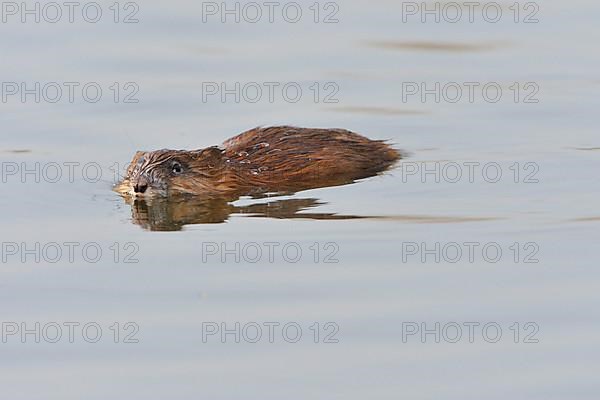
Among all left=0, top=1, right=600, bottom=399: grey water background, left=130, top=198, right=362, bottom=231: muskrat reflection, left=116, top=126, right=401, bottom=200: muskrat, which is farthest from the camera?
left=116, top=126, right=401, bottom=200: muskrat

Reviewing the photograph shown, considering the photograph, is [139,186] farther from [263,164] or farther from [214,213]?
[263,164]

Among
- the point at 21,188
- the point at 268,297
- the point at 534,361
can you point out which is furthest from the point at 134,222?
the point at 534,361

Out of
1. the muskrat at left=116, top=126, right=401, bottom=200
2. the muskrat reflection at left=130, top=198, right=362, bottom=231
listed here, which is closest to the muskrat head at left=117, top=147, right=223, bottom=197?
the muskrat at left=116, top=126, right=401, bottom=200

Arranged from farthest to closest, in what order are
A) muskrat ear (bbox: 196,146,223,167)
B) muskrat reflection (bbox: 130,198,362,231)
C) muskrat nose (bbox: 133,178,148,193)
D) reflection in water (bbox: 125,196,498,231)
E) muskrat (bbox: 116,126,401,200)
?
muskrat ear (bbox: 196,146,223,167) < muskrat (bbox: 116,126,401,200) < muskrat nose (bbox: 133,178,148,193) < muskrat reflection (bbox: 130,198,362,231) < reflection in water (bbox: 125,196,498,231)

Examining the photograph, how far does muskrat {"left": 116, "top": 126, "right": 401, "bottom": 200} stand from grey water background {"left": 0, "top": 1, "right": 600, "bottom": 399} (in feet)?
1.08

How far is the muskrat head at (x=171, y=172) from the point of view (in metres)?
12.3

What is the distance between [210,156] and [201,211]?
80 centimetres

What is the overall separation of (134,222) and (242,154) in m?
1.75

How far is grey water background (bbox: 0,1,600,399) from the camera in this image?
8.41m

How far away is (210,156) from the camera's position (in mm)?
12742

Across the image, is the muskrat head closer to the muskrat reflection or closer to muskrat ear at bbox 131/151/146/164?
muskrat ear at bbox 131/151/146/164

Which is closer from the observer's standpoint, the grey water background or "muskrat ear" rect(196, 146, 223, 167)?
the grey water background

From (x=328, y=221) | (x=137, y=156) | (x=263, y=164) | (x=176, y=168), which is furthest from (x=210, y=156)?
(x=328, y=221)

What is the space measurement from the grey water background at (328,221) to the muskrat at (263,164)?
330 mm
